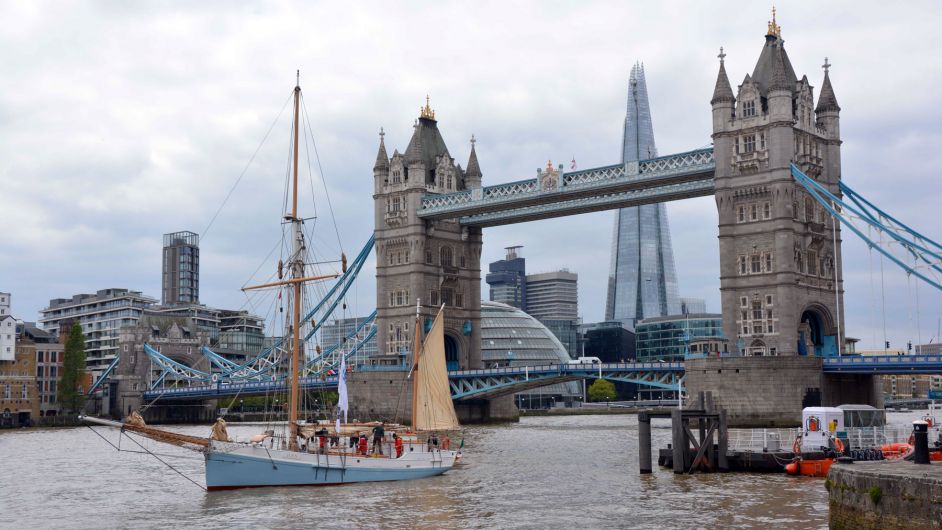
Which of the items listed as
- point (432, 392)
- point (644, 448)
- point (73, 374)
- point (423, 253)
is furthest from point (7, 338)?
point (644, 448)

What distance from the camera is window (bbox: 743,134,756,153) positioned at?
9112 centimetres

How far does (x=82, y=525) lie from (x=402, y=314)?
78.1m

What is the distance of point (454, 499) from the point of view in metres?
46.4

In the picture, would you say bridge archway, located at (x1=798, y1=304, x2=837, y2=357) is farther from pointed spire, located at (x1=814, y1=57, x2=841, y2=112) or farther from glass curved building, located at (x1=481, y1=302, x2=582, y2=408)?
glass curved building, located at (x1=481, y1=302, x2=582, y2=408)

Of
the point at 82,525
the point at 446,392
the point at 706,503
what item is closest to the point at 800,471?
the point at 706,503

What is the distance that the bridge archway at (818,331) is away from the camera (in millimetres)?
90812

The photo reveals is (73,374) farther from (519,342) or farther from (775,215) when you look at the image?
(775,215)

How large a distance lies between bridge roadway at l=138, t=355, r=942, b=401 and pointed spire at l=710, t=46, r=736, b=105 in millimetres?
22728

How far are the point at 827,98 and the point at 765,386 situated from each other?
27.9 m

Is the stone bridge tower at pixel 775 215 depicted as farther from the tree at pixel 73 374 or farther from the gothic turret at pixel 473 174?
the tree at pixel 73 374

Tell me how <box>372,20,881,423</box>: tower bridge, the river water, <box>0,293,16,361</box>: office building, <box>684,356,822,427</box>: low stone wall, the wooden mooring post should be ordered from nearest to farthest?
the river water → the wooden mooring post → <box>684,356,822,427</box>: low stone wall → <box>372,20,881,423</box>: tower bridge → <box>0,293,16,361</box>: office building

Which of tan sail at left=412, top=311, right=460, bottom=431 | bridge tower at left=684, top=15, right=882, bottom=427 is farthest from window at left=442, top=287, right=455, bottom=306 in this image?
tan sail at left=412, top=311, right=460, bottom=431

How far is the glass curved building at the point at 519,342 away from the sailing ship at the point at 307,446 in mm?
108360

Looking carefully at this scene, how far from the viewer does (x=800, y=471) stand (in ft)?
166
